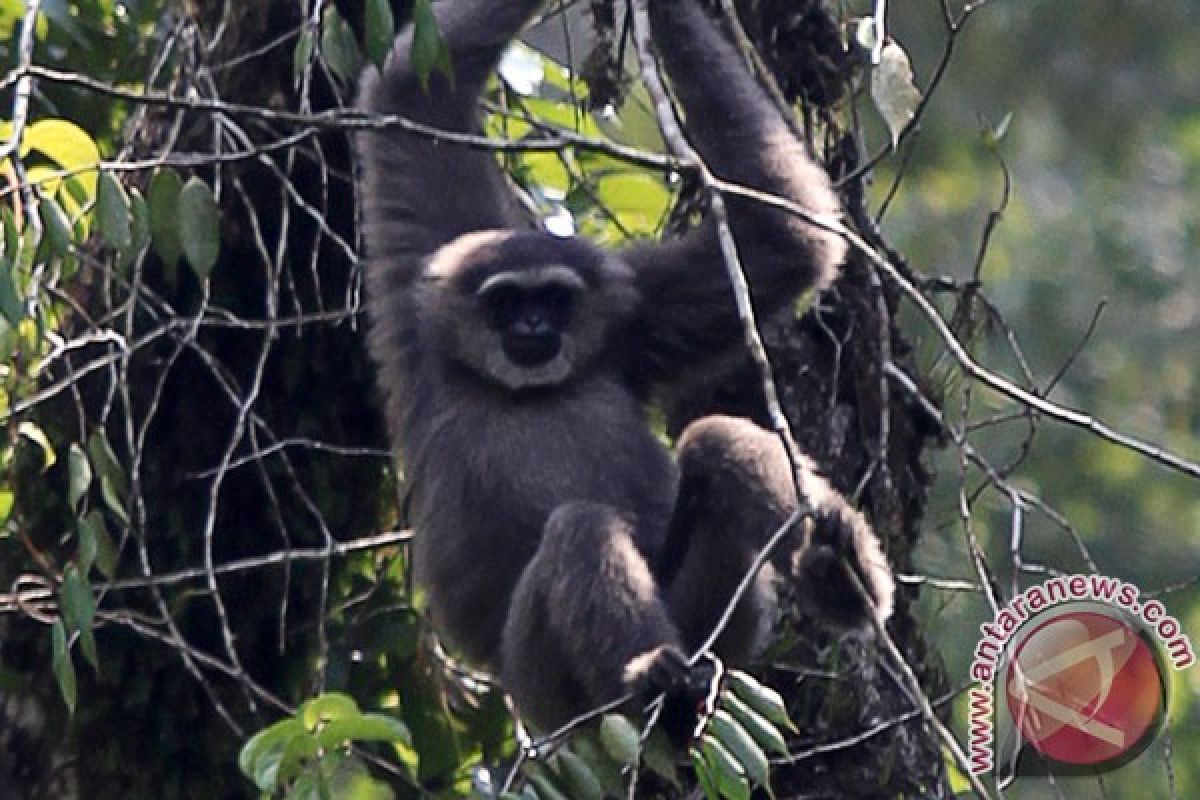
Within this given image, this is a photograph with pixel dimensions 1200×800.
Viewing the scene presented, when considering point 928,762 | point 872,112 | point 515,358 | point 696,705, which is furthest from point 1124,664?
point 872,112

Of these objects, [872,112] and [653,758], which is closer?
[653,758]

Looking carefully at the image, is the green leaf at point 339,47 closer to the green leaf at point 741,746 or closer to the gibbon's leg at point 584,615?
the gibbon's leg at point 584,615

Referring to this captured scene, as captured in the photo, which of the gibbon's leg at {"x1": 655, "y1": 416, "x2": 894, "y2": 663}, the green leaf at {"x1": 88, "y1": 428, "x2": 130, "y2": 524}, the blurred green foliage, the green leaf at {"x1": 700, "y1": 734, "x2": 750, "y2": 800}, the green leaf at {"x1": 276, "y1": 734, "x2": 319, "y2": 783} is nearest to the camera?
the green leaf at {"x1": 700, "y1": 734, "x2": 750, "y2": 800}

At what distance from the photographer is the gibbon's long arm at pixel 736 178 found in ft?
19.3

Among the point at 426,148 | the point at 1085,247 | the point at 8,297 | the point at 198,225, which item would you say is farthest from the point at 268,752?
the point at 1085,247

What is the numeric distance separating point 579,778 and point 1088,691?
128 cm

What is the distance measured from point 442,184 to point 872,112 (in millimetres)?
5948

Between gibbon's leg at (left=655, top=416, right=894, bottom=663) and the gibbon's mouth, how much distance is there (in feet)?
1.66

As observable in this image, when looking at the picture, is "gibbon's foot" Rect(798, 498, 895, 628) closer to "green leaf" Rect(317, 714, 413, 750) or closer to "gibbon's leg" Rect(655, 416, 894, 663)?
"gibbon's leg" Rect(655, 416, 894, 663)

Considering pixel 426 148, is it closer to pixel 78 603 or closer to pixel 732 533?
pixel 732 533

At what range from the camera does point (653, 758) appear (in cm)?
422

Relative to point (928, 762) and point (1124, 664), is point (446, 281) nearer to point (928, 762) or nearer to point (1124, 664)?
point (928, 762)

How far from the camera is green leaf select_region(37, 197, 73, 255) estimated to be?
14.1 ft

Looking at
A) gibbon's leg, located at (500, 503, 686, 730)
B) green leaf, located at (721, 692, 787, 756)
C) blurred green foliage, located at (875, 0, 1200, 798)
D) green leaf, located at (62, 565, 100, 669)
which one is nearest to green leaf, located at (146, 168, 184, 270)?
green leaf, located at (62, 565, 100, 669)
